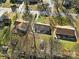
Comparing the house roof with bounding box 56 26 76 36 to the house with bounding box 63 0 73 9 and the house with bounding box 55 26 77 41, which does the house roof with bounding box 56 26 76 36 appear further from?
the house with bounding box 63 0 73 9

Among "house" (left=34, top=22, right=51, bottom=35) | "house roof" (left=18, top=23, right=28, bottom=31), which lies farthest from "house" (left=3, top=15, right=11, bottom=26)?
"house" (left=34, top=22, right=51, bottom=35)

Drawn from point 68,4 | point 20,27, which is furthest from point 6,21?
point 68,4

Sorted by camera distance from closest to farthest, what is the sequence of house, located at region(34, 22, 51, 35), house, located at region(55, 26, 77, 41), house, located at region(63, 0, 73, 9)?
house, located at region(55, 26, 77, 41)
house, located at region(34, 22, 51, 35)
house, located at region(63, 0, 73, 9)

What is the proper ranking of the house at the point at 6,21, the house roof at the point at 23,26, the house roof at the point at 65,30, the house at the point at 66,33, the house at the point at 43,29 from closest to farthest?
the house at the point at 66,33
the house roof at the point at 65,30
the house at the point at 43,29
the house roof at the point at 23,26
the house at the point at 6,21

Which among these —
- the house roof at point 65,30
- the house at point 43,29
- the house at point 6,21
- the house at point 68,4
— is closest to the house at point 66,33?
the house roof at point 65,30

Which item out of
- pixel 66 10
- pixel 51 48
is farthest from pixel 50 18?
pixel 51 48

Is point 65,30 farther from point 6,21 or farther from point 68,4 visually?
point 6,21

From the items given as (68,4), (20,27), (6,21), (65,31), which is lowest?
(65,31)

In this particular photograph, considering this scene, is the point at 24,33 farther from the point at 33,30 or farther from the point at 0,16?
the point at 0,16

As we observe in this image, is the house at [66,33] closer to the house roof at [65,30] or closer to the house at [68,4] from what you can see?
the house roof at [65,30]
